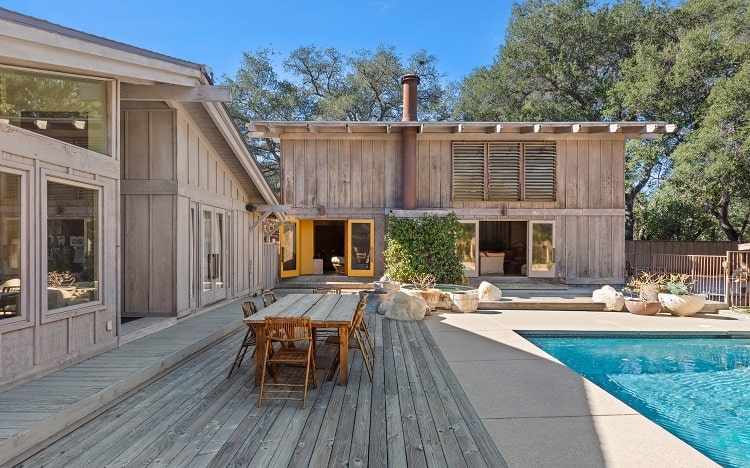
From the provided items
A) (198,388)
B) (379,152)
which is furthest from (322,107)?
(198,388)

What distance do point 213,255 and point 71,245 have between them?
3430mm

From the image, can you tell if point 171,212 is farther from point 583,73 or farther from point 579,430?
point 583,73

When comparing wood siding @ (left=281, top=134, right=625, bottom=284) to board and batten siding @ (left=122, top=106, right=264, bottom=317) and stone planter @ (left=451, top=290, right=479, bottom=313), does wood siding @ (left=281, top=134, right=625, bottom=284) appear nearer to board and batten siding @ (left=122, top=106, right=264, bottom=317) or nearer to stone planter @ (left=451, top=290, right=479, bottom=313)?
stone planter @ (left=451, top=290, right=479, bottom=313)

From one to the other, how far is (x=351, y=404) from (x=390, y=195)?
8.47 meters

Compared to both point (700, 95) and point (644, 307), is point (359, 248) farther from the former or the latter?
point (700, 95)

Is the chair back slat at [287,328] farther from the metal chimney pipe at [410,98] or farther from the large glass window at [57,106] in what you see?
the metal chimney pipe at [410,98]

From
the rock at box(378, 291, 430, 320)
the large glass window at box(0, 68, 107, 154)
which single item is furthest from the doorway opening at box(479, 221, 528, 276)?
the large glass window at box(0, 68, 107, 154)

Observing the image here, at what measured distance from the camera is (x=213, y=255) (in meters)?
7.74

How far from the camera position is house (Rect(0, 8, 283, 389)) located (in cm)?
366

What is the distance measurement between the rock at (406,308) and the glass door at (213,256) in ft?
10.9

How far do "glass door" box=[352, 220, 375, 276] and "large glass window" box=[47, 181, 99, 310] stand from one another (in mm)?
7632

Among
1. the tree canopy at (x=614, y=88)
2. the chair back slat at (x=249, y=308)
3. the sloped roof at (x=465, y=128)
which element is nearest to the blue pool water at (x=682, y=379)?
the chair back slat at (x=249, y=308)

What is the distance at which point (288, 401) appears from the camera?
12.3 ft

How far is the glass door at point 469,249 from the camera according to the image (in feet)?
38.3
